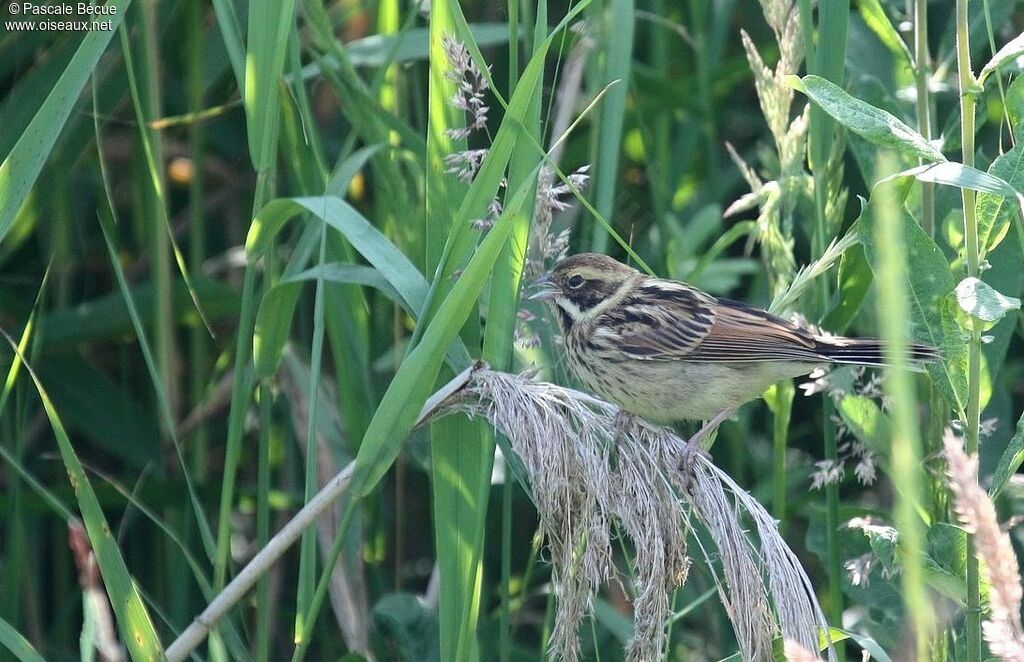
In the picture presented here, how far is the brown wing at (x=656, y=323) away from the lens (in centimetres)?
317

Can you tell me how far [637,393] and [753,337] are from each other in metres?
0.33

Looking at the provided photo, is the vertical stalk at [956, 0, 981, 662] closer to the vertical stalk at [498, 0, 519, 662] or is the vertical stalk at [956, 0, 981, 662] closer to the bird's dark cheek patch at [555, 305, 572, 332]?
the vertical stalk at [498, 0, 519, 662]

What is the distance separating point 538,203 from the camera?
2.45 meters

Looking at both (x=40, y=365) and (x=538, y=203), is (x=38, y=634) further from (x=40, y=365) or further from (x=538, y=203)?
(x=538, y=203)

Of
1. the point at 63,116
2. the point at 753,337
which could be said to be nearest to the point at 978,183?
the point at 753,337

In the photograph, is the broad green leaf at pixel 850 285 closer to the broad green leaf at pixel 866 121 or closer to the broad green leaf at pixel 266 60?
the broad green leaf at pixel 866 121

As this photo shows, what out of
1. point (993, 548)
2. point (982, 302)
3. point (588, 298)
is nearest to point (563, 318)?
point (588, 298)

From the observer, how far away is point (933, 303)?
2084 mm

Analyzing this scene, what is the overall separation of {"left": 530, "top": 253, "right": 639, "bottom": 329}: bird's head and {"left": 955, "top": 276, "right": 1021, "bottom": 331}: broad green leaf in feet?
3.93

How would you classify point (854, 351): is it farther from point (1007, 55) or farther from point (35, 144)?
point (35, 144)

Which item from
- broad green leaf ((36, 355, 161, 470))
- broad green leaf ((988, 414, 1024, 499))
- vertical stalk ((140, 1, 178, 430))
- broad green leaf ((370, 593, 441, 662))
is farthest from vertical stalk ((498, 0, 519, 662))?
broad green leaf ((36, 355, 161, 470))

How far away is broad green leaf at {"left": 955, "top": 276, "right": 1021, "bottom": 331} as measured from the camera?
1.80 m

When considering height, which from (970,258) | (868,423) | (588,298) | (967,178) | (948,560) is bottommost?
(948,560)

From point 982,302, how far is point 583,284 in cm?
138
